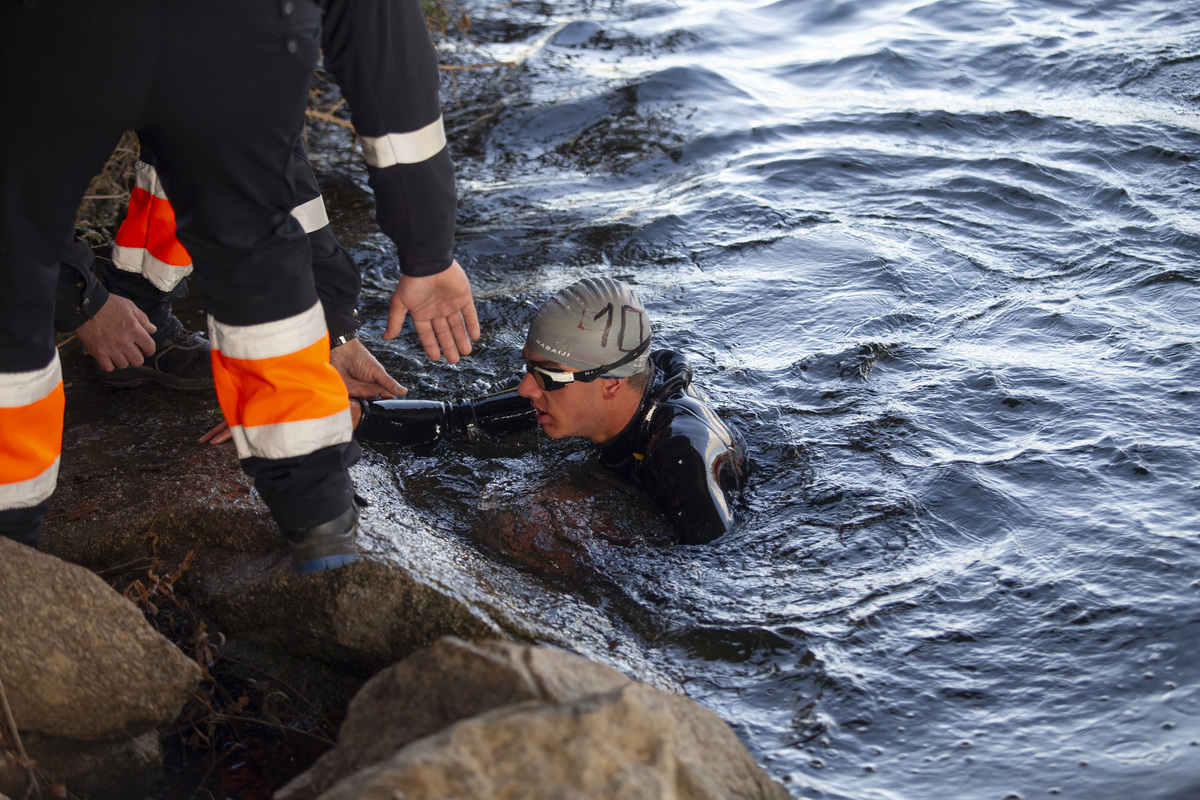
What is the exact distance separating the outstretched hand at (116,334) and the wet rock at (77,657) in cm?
154

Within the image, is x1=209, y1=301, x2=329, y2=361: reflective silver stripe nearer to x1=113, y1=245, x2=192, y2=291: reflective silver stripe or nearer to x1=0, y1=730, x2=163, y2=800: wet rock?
x1=0, y1=730, x2=163, y2=800: wet rock

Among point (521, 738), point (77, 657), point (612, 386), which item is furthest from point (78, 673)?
point (612, 386)

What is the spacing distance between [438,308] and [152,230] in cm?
161

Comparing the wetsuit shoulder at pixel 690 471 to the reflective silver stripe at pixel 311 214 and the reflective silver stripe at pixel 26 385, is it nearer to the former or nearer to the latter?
the reflective silver stripe at pixel 311 214

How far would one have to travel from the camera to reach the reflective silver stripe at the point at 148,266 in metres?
3.84

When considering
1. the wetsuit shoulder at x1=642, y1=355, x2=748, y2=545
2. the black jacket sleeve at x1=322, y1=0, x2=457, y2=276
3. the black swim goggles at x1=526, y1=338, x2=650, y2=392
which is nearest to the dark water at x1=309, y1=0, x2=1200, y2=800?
the wetsuit shoulder at x1=642, y1=355, x2=748, y2=545

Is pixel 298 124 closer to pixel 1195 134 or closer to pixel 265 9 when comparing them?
pixel 265 9

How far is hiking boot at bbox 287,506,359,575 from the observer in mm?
2607

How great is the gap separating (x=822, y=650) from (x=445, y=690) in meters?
1.49

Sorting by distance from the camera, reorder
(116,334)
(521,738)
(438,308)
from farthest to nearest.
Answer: (116,334), (438,308), (521,738)

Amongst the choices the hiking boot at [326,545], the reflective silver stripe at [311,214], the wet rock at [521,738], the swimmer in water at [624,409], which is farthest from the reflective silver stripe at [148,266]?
the wet rock at [521,738]

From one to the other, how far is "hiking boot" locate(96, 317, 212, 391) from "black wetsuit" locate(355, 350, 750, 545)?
82 cm

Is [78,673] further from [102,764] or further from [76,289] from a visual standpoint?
[76,289]

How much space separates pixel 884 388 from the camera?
15.7 ft
